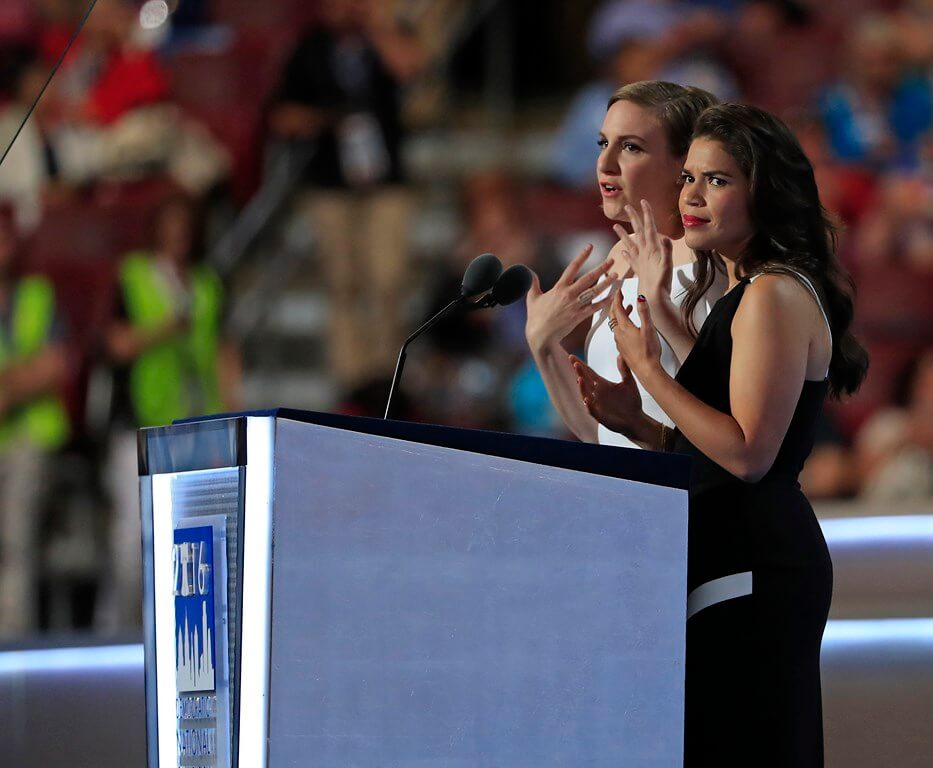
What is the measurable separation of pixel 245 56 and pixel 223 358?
1488 mm

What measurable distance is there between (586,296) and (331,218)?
3425mm

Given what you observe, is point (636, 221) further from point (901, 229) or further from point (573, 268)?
point (901, 229)

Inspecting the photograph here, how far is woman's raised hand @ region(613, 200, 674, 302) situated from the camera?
182 cm

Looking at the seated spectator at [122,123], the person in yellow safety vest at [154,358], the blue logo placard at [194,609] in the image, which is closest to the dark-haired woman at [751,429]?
the blue logo placard at [194,609]

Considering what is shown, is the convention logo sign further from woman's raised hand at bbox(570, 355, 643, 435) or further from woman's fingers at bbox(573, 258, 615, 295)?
woman's fingers at bbox(573, 258, 615, 295)

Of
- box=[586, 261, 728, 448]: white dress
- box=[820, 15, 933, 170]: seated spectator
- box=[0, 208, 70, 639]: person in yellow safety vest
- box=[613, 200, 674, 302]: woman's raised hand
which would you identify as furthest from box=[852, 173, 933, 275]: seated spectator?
box=[613, 200, 674, 302]: woman's raised hand

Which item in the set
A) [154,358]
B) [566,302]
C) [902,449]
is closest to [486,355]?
[154,358]

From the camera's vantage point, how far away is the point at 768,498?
69.3 inches

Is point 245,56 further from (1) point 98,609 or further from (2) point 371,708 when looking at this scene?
(2) point 371,708

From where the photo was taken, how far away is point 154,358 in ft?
15.6

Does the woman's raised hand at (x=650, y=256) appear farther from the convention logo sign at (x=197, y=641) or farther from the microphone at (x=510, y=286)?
the convention logo sign at (x=197, y=641)

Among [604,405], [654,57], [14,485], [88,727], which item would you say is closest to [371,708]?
[604,405]

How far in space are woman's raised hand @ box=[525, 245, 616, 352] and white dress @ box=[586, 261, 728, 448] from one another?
0.13ft

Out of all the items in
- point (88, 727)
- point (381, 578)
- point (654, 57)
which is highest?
point (654, 57)
